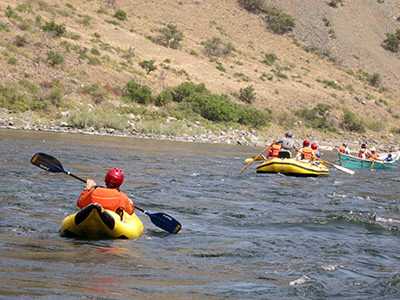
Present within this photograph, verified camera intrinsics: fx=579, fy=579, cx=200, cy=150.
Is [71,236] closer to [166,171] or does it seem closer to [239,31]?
[166,171]

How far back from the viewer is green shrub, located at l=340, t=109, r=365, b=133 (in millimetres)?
51625

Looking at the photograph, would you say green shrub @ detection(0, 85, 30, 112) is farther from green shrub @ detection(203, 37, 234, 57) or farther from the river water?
green shrub @ detection(203, 37, 234, 57)

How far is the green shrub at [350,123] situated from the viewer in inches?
2032

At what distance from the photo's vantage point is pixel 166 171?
56.4 ft

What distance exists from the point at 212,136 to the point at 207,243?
1134 inches

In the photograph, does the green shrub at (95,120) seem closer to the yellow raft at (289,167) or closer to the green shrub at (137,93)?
the green shrub at (137,93)

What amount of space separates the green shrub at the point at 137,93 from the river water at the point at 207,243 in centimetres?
2328

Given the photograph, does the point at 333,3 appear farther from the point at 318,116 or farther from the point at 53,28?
the point at 53,28

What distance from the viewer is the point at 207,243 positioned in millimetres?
8258

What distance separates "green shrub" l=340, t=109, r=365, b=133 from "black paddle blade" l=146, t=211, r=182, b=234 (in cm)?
4520

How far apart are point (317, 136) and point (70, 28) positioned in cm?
2291

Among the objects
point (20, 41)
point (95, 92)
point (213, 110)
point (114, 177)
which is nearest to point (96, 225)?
point (114, 177)

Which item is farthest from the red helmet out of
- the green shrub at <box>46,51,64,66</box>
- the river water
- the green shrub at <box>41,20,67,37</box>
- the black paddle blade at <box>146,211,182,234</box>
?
the green shrub at <box>41,20,67,37</box>

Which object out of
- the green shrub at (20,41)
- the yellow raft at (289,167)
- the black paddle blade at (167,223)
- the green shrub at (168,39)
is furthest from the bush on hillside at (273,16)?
the black paddle blade at (167,223)
